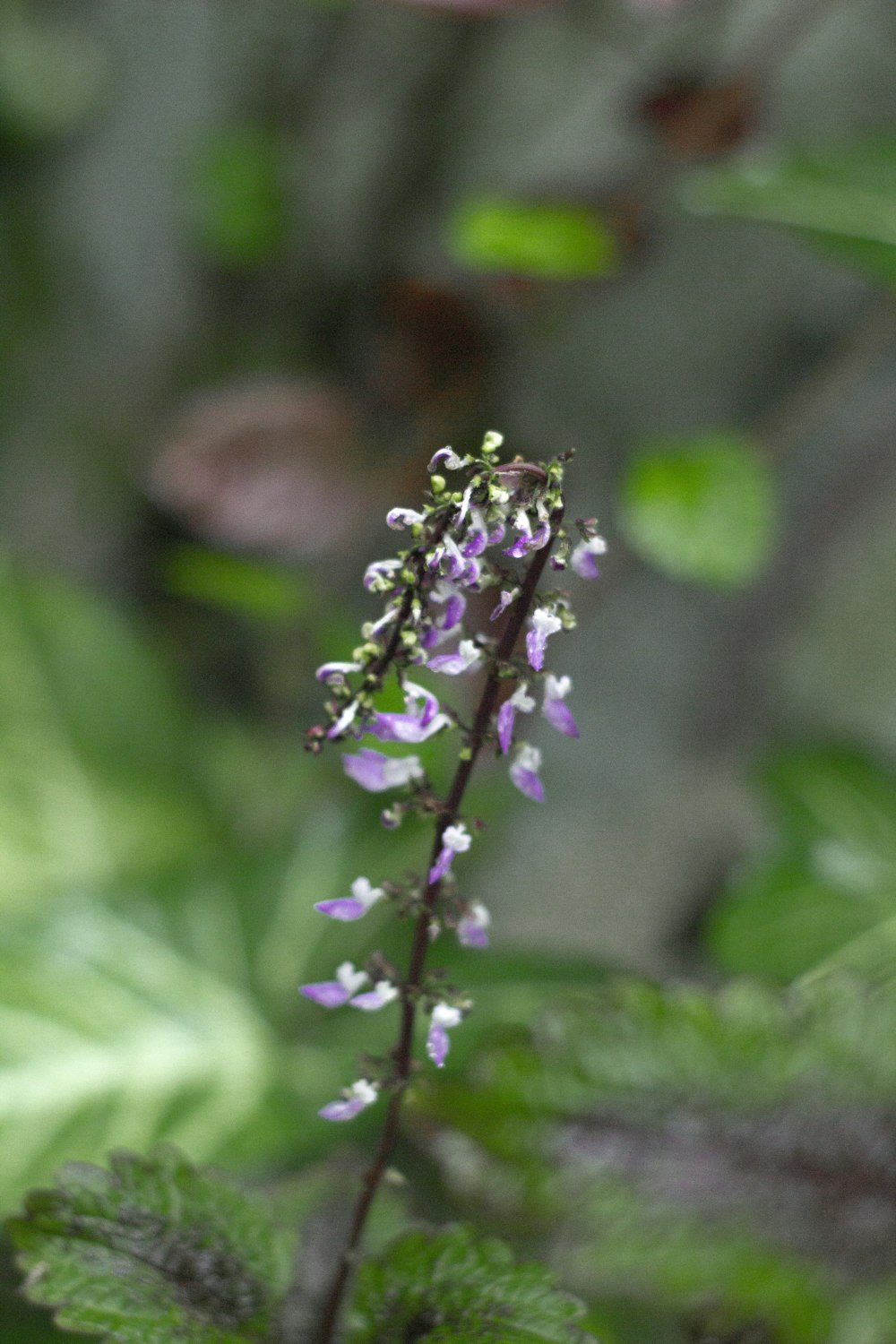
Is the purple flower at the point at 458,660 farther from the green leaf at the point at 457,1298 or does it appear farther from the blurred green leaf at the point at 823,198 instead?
the blurred green leaf at the point at 823,198

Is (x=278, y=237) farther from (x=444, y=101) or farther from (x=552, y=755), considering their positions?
(x=552, y=755)

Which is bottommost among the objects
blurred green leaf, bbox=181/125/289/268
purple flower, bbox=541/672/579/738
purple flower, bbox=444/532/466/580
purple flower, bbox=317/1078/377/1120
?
purple flower, bbox=317/1078/377/1120

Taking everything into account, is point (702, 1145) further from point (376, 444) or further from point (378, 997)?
point (376, 444)

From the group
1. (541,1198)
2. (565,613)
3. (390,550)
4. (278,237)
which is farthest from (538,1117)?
(278,237)

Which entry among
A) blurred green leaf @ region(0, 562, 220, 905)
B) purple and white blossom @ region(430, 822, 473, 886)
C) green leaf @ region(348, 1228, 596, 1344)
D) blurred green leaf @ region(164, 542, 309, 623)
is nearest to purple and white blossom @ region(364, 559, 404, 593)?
purple and white blossom @ region(430, 822, 473, 886)

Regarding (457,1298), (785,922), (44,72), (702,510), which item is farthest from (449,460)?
(44,72)

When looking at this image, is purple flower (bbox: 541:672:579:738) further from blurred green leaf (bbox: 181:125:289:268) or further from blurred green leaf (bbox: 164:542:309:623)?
blurred green leaf (bbox: 181:125:289:268)
